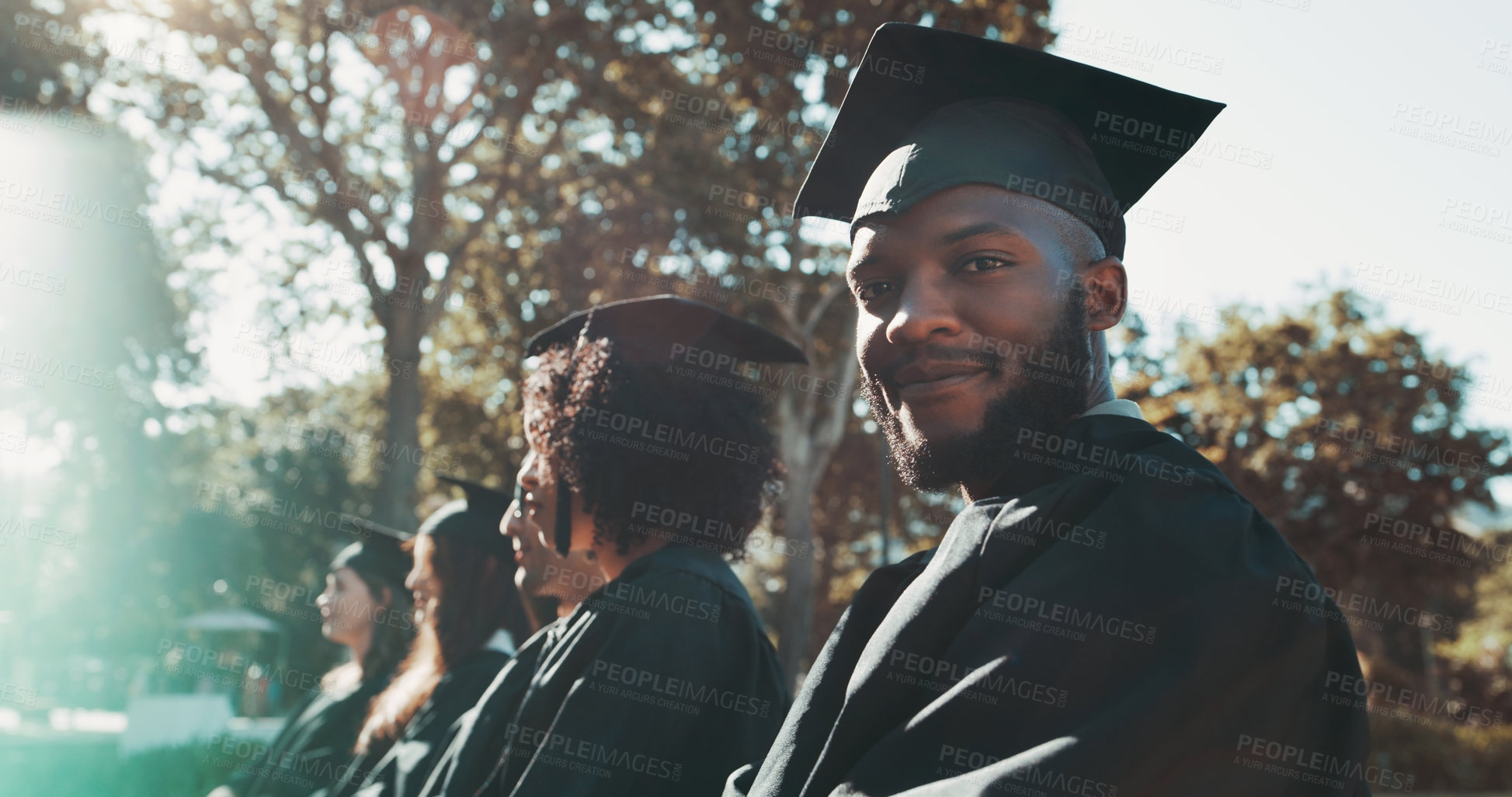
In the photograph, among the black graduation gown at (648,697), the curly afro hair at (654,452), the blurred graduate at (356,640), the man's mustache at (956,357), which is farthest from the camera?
the blurred graduate at (356,640)

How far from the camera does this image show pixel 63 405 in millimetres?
23000

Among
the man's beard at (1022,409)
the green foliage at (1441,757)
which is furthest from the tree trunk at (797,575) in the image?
the man's beard at (1022,409)

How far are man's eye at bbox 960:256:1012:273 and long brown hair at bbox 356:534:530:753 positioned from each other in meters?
3.76

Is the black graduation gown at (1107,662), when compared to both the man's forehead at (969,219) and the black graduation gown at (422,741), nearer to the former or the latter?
the man's forehead at (969,219)

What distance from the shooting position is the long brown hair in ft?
15.8

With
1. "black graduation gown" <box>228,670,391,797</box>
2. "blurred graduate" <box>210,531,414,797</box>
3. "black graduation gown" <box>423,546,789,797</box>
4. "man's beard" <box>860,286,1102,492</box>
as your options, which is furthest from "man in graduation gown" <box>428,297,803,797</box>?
"blurred graduate" <box>210,531,414,797</box>

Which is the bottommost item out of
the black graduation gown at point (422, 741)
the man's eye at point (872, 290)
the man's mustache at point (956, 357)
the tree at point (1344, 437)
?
the black graduation gown at point (422, 741)

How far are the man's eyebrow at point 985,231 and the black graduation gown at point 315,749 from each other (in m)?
4.75

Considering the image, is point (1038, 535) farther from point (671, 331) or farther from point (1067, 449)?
point (671, 331)

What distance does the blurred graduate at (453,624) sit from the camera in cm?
459

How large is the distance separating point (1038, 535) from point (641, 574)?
5.44 feet

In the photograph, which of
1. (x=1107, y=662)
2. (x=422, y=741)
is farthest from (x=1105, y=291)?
(x=422, y=741)

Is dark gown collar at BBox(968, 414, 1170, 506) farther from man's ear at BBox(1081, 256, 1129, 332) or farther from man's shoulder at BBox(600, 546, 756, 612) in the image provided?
man's shoulder at BBox(600, 546, 756, 612)

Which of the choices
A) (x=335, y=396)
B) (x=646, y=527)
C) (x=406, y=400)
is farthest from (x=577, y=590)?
(x=335, y=396)
